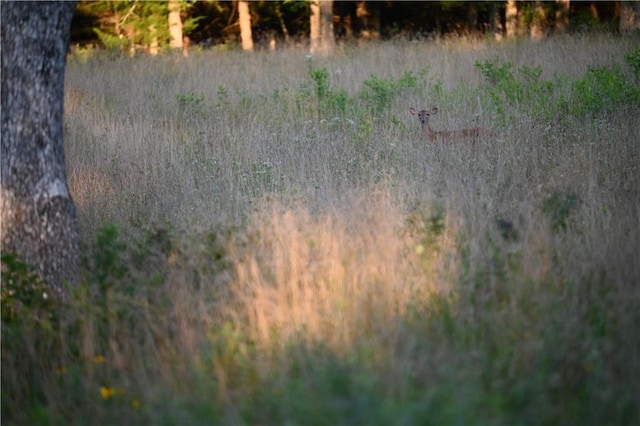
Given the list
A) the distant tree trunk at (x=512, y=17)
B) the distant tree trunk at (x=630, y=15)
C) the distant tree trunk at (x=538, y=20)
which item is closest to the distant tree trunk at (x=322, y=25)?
the distant tree trunk at (x=512, y=17)

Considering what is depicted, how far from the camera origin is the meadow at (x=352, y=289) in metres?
4.11

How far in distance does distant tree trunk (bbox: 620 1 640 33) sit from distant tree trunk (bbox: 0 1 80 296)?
47.8ft

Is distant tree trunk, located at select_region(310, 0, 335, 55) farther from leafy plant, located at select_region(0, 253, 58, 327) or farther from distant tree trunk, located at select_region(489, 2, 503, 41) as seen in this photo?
leafy plant, located at select_region(0, 253, 58, 327)

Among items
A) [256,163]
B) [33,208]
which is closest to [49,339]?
[33,208]

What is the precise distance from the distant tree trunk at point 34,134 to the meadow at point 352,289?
27cm

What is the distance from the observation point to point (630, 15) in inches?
684

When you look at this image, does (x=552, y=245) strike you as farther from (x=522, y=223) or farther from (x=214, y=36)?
(x=214, y=36)

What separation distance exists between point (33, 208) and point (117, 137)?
5.44 metres

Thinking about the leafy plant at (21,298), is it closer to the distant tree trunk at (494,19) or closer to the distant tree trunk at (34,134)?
the distant tree trunk at (34,134)

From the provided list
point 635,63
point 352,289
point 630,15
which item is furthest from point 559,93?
point 630,15

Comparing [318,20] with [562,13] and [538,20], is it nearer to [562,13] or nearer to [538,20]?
[538,20]

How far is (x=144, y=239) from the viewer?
668 cm

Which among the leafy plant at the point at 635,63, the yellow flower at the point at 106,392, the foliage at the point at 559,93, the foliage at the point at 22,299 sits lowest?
the yellow flower at the point at 106,392

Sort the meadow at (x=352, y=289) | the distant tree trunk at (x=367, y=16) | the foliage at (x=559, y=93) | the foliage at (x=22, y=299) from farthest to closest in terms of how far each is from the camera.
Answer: the distant tree trunk at (x=367, y=16) → the foliage at (x=559, y=93) → the foliage at (x=22, y=299) → the meadow at (x=352, y=289)
